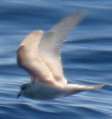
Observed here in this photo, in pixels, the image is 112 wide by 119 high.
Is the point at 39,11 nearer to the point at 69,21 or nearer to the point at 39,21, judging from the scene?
the point at 39,21

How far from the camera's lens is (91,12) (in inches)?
586

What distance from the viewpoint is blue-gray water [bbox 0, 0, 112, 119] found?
32.2 ft

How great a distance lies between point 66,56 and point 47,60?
5365mm

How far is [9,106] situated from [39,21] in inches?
186

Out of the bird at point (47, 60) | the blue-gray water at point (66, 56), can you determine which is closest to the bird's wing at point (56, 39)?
the bird at point (47, 60)

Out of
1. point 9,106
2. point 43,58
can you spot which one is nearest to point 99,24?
point 9,106

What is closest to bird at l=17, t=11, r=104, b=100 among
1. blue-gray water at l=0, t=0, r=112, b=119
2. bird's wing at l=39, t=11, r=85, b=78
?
bird's wing at l=39, t=11, r=85, b=78

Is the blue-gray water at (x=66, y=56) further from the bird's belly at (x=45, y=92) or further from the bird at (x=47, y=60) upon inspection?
the bird's belly at (x=45, y=92)

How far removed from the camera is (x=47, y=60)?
23.7ft

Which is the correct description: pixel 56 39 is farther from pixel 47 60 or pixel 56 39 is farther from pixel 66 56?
pixel 66 56

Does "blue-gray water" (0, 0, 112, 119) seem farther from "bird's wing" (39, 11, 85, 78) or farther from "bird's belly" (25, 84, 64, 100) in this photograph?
"bird's belly" (25, 84, 64, 100)

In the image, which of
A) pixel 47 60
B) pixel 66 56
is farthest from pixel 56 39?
pixel 66 56

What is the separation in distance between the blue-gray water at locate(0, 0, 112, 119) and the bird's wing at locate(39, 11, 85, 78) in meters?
2.39

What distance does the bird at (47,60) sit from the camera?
6.80m
